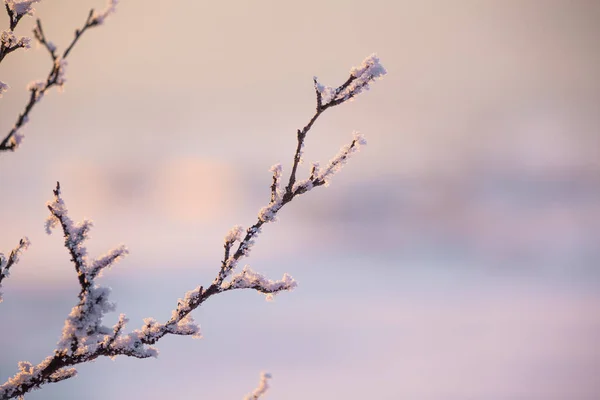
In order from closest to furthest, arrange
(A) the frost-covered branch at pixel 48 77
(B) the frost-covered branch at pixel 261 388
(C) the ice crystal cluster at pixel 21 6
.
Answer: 1. (A) the frost-covered branch at pixel 48 77
2. (B) the frost-covered branch at pixel 261 388
3. (C) the ice crystal cluster at pixel 21 6

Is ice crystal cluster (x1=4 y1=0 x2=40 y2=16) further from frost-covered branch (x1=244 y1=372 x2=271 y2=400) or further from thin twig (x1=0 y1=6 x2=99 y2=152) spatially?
frost-covered branch (x1=244 y1=372 x2=271 y2=400)

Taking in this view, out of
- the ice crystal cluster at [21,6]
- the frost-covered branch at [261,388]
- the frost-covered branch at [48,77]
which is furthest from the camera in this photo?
the ice crystal cluster at [21,6]

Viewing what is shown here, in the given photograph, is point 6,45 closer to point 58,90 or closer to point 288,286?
point 58,90

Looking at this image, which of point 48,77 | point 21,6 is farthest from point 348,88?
point 21,6

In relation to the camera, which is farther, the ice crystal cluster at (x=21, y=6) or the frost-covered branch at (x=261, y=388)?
the ice crystal cluster at (x=21, y=6)

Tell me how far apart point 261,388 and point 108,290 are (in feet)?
4.09

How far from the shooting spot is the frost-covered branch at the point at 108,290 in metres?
2.91

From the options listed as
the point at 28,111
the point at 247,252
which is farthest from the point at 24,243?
the point at 247,252

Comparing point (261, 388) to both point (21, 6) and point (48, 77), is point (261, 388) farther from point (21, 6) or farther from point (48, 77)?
point (21, 6)

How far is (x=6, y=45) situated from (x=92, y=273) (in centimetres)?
216

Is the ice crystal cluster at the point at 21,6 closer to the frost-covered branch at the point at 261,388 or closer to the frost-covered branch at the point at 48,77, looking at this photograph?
the frost-covered branch at the point at 48,77

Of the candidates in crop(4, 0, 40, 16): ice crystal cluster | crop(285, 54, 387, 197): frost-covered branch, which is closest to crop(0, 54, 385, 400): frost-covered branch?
crop(285, 54, 387, 197): frost-covered branch

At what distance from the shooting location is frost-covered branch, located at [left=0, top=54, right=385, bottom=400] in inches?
115

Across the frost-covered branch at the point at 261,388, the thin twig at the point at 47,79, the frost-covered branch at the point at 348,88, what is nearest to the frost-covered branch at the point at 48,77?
the thin twig at the point at 47,79
